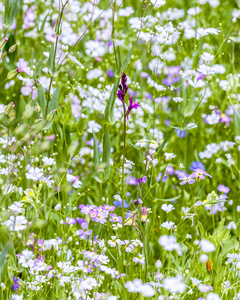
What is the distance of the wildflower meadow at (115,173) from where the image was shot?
114 cm

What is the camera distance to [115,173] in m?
1.68

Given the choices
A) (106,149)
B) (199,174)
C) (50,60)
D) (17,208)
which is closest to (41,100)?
(50,60)

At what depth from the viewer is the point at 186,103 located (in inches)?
66.6

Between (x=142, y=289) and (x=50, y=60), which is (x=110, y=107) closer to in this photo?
(x=50, y=60)

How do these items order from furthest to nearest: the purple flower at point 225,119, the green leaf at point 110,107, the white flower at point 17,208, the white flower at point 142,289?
1. the purple flower at point 225,119
2. the green leaf at point 110,107
3. the white flower at point 17,208
4. the white flower at point 142,289

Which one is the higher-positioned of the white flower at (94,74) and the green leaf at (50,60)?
the white flower at (94,74)

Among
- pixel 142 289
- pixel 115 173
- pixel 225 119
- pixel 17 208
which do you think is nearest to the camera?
pixel 142 289

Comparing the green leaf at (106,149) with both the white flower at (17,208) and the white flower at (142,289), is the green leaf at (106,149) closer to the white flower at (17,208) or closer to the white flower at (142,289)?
the white flower at (17,208)

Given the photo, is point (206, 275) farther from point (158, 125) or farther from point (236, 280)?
point (158, 125)

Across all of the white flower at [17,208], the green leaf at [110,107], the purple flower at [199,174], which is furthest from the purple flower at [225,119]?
the white flower at [17,208]

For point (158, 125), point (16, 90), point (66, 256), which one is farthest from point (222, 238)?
point (16, 90)

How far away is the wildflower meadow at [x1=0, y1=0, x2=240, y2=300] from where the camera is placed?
3.74 ft

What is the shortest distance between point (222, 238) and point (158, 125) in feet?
2.78

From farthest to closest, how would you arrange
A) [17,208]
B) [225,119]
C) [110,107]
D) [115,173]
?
[225,119] → [115,173] → [110,107] → [17,208]
